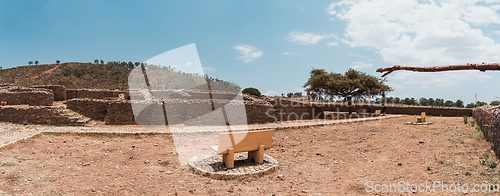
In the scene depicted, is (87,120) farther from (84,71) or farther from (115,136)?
(84,71)

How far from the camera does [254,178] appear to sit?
198 inches

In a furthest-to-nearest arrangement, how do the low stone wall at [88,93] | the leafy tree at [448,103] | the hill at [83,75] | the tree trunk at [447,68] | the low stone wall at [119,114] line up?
the hill at [83,75] → the leafy tree at [448,103] → the low stone wall at [88,93] → the low stone wall at [119,114] → the tree trunk at [447,68]

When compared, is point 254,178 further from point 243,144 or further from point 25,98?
point 25,98

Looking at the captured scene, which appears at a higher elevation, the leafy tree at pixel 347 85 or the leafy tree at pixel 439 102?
the leafy tree at pixel 347 85

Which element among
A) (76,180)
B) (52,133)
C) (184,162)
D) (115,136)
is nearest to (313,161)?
(184,162)

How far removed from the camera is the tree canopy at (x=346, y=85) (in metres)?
21.5

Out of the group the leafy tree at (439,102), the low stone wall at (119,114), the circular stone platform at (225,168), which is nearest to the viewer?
the circular stone platform at (225,168)

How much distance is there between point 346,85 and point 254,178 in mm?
18020

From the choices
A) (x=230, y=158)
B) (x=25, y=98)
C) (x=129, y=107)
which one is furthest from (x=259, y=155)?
(x=25, y=98)

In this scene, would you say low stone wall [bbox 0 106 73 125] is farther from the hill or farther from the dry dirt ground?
the hill

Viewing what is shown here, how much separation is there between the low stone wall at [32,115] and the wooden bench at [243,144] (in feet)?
30.4

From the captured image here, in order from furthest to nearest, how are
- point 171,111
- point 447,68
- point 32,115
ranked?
point 171,111, point 32,115, point 447,68

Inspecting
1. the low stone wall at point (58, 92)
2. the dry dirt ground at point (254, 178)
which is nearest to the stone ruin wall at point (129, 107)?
the low stone wall at point (58, 92)

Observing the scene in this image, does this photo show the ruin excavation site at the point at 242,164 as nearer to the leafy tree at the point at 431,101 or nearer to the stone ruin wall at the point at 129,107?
the stone ruin wall at the point at 129,107
